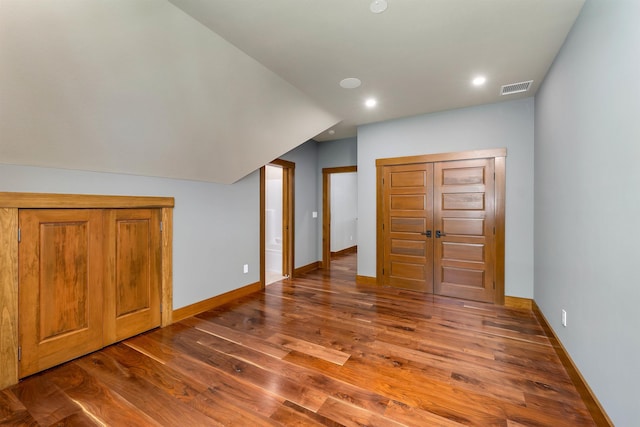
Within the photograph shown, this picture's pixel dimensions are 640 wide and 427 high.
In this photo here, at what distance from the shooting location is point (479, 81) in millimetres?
3004

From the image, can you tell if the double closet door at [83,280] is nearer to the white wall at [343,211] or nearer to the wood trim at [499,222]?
the wood trim at [499,222]

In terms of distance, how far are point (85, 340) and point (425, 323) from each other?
3277mm

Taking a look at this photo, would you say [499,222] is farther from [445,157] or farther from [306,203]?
[306,203]

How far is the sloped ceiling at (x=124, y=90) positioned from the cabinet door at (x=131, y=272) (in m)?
0.51

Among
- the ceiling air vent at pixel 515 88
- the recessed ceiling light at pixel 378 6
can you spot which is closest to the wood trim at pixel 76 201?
the recessed ceiling light at pixel 378 6

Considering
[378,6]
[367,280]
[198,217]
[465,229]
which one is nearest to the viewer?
[378,6]

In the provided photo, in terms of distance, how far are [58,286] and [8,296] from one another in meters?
0.30

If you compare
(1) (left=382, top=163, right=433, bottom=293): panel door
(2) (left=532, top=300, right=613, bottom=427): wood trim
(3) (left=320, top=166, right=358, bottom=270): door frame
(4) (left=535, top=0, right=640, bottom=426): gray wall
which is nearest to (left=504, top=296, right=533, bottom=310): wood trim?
(2) (left=532, top=300, right=613, bottom=427): wood trim

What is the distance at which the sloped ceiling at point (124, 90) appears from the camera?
154 cm

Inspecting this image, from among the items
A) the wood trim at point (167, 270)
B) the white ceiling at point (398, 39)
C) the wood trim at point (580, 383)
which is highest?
the white ceiling at point (398, 39)

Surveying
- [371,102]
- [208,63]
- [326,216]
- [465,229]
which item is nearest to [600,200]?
[465,229]

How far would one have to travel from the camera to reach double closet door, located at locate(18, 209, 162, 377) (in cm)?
217

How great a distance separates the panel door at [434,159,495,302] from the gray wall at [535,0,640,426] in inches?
45.5

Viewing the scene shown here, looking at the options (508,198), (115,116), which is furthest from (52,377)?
(508,198)
